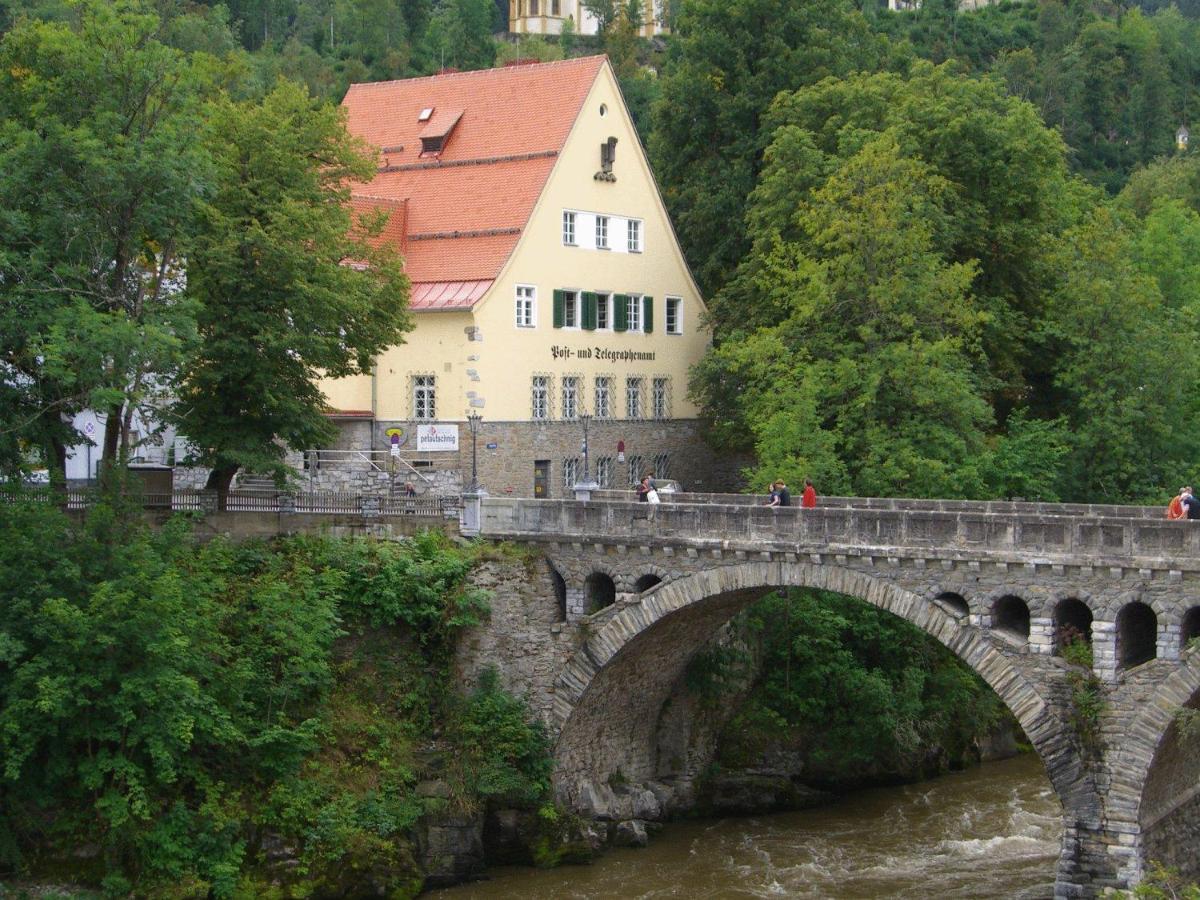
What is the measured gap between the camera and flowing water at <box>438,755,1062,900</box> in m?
35.7

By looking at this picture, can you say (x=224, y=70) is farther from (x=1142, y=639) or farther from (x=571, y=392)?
(x=1142, y=639)

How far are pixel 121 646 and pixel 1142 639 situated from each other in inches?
667

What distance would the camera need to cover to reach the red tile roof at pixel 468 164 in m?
47.4

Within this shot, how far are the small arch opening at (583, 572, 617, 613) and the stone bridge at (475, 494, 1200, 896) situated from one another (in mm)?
37

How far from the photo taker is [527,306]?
4788cm

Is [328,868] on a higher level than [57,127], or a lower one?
lower

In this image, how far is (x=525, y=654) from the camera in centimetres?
3850

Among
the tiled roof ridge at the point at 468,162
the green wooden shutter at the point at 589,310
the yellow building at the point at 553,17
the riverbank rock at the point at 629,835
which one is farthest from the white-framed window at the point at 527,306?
the yellow building at the point at 553,17

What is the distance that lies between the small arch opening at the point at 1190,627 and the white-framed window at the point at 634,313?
22545 millimetres

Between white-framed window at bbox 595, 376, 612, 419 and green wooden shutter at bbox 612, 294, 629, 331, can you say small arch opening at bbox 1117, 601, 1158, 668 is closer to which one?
white-framed window at bbox 595, 376, 612, 419

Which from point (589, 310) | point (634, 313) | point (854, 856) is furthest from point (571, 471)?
point (854, 856)

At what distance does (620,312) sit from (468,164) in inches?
212

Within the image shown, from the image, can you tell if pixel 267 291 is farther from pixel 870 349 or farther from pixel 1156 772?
pixel 1156 772

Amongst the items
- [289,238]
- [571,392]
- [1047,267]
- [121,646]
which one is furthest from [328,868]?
[1047,267]
